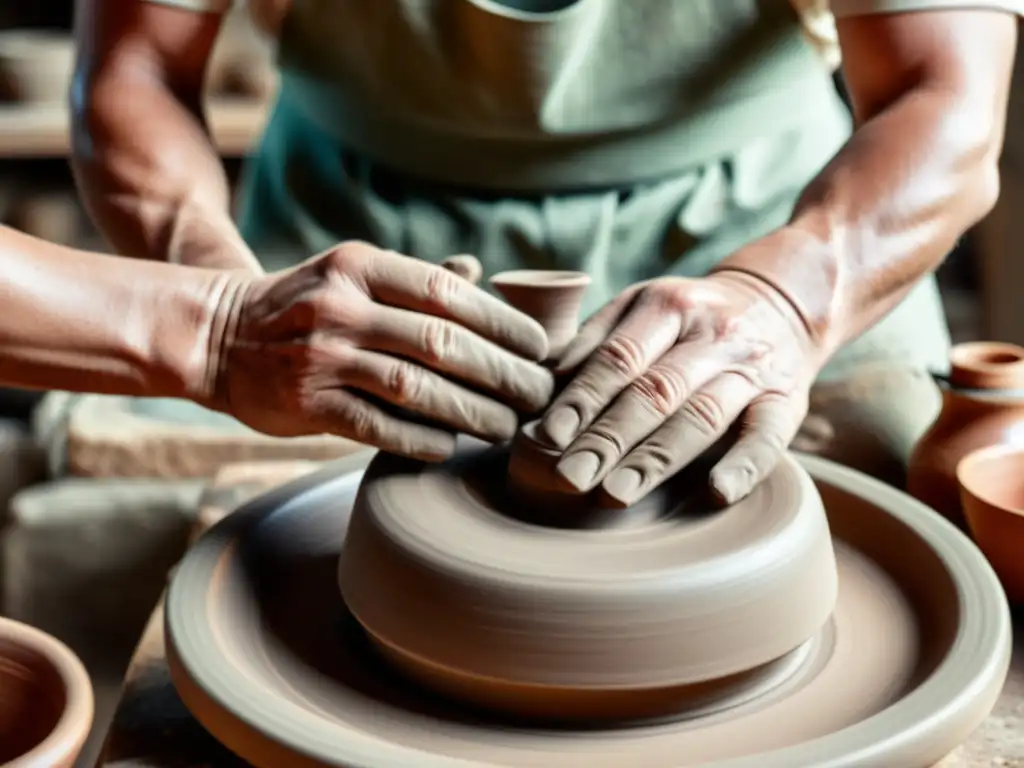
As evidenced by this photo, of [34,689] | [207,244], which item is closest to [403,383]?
[34,689]

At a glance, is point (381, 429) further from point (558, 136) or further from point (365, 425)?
point (558, 136)

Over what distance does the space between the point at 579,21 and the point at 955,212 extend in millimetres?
485

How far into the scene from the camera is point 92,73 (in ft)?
5.22

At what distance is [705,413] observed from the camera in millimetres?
958

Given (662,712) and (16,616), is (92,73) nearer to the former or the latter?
(16,616)

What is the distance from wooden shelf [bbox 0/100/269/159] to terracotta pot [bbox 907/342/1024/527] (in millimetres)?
2207

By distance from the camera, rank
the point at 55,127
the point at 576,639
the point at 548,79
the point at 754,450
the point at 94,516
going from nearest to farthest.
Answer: the point at 576,639 → the point at 754,450 → the point at 548,79 → the point at 94,516 → the point at 55,127

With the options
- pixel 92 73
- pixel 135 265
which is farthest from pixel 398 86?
pixel 135 265

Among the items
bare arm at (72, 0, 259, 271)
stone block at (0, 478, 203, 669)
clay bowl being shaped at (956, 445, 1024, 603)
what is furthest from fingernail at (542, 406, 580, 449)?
stone block at (0, 478, 203, 669)

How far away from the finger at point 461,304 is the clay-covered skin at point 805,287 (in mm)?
38

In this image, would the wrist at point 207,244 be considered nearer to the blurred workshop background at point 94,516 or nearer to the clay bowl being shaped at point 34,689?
the blurred workshop background at point 94,516

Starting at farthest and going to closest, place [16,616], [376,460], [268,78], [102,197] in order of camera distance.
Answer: [268,78]
[16,616]
[102,197]
[376,460]

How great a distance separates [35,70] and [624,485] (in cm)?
264

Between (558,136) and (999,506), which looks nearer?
(999,506)
